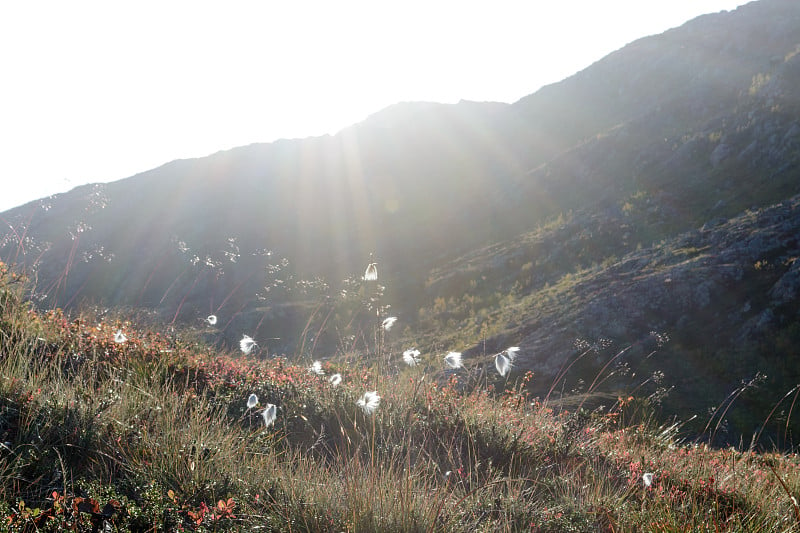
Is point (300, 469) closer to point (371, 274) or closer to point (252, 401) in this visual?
point (252, 401)

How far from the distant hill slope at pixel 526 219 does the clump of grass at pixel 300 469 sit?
104 inches

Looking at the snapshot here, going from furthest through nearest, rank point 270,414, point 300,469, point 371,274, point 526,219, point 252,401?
point 526,219 < point 371,274 < point 252,401 < point 270,414 < point 300,469

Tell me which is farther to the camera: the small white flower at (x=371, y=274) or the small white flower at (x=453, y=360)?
the small white flower at (x=371, y=274)

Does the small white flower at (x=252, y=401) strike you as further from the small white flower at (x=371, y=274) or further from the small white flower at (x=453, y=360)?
the small white flower at (x=453, y=360)

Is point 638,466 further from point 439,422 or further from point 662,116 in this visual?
point 662,116

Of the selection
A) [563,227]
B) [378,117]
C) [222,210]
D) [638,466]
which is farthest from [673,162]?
[378,117]

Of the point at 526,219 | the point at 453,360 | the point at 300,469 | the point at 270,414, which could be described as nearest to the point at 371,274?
the point at 453,360

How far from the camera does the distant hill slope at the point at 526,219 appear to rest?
59.2 ft

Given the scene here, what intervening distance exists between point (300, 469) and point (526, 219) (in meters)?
47.7

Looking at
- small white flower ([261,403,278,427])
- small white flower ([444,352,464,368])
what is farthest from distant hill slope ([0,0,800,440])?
small white flower ([444,352,464,368])

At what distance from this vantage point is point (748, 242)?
73.8 ft

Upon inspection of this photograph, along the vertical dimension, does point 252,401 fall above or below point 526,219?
above

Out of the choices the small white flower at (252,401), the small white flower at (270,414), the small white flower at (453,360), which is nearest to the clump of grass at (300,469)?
the small white flower at (270,414)

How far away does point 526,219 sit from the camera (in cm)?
4872
